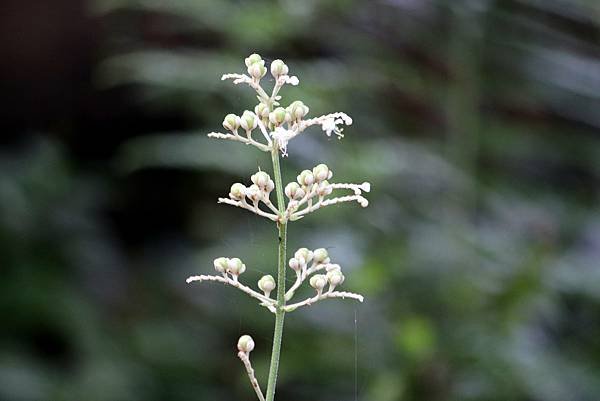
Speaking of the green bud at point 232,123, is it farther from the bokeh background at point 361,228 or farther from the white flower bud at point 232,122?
the bokeh background at point 361,228

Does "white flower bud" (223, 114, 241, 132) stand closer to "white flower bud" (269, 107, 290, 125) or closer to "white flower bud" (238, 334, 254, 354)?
"white flower bud" (269, 107, 290, 125)

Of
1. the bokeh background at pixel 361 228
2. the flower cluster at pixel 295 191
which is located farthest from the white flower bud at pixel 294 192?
the bokeh background at pixel 361 228

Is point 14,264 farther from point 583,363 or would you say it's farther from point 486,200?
point 583,363

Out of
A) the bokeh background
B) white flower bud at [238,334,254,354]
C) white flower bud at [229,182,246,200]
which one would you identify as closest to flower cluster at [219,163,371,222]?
white flower bud at [229,182,246,200]

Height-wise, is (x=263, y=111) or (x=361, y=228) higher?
(x=361, y=228)

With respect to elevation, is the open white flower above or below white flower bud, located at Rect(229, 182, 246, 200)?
above

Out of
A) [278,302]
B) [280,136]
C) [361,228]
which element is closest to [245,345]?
[278,302]

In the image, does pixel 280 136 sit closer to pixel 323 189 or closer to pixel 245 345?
pixel 323 189

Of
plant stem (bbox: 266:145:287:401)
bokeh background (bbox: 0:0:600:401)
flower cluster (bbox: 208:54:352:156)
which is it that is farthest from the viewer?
bokeh background (bbox: 0:0:600:401)

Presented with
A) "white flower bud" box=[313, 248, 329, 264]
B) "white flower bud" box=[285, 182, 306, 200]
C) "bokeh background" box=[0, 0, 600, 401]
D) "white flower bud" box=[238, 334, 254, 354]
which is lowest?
"white flower bud" box=[238, 334, 254, 354]
